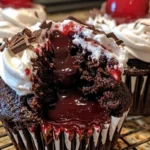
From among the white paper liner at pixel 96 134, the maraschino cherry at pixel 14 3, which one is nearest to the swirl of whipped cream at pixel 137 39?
the white paper liner at pixel 96 134

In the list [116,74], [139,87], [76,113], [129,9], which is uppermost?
[129,9]

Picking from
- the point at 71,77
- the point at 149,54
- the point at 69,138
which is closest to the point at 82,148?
the point at 69,138

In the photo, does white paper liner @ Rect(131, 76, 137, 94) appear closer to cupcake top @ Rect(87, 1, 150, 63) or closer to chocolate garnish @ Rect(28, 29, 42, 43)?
cupcake top @ Rect(87, 1, 150, 63)

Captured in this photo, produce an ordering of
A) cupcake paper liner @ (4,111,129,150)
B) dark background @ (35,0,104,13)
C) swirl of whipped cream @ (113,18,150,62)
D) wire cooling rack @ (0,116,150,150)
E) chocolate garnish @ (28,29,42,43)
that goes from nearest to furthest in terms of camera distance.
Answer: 1. cupcake paper liner @ (4,111,129,150)
2. chocolate garnish @ (28,29,42,43)
3. wire cooling rack @ (0,116,150,150)
4. swirl of whipped cream @ (113,18,150,62)
5. dark background @ (35,0,104,13)

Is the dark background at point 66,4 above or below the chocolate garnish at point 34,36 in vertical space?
below

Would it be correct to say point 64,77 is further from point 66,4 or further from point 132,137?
point 66,4

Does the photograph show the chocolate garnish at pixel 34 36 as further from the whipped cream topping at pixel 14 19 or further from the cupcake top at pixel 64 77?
the whipped cream topping at pixel 14 19

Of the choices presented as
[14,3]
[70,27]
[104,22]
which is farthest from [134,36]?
[14,3]

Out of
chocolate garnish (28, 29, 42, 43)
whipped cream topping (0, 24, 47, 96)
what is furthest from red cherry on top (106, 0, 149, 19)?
whipped cream topping (0, 24, 47, 96)
